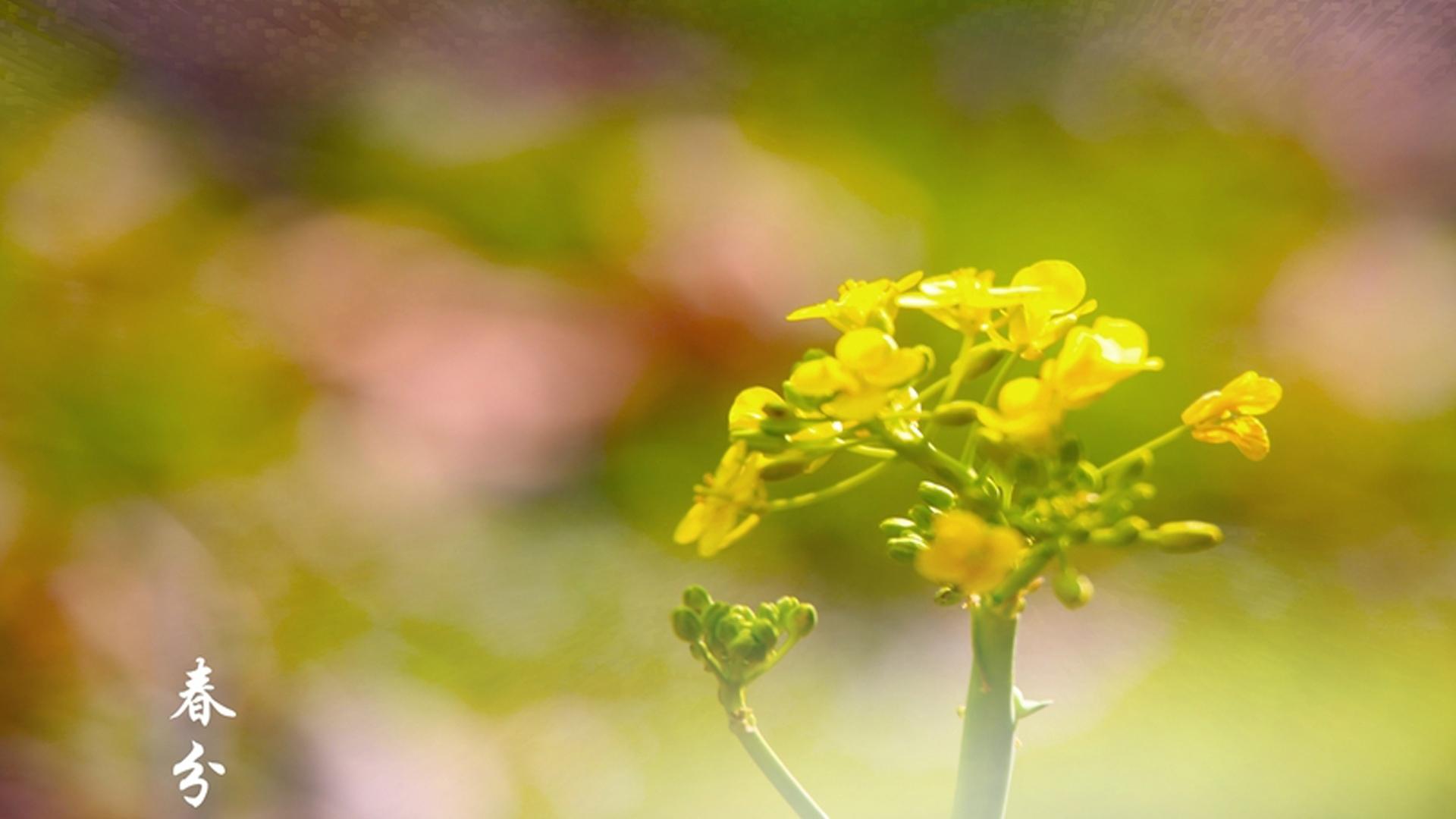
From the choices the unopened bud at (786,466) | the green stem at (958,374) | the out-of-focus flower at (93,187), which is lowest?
the unopened bud at (786,466)

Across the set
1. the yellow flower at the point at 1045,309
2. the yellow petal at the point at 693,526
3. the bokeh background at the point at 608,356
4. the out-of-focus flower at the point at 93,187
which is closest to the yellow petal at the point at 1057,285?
the yellow flower at the point at 1045,309

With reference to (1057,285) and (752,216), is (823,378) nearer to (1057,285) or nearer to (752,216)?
(1057,285)

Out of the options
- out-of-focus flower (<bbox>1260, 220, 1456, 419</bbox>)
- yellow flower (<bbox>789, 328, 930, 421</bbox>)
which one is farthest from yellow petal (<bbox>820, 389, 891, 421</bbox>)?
out-of-focus flower (<bbox>1260, 220, 1456, 419</bbox>)

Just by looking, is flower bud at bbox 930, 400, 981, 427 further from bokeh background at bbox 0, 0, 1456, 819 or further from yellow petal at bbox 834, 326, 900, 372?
bokeh background at bbox 0, 0, 1456, 819

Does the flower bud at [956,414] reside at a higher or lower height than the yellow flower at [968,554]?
higher

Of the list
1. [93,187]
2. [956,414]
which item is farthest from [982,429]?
[93,187]

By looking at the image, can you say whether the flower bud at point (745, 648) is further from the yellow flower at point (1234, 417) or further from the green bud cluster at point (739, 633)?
the yellow flower at point (1234, 417)
